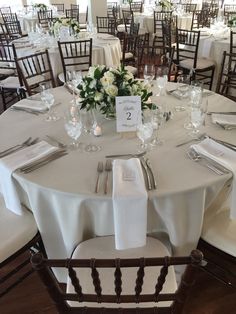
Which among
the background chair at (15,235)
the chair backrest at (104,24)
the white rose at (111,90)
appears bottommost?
the background chair at (15,235)

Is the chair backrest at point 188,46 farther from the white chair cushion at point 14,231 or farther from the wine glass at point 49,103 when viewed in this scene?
the white chair cushion at point 14,231

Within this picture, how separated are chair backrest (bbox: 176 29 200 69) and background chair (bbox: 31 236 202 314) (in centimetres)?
343

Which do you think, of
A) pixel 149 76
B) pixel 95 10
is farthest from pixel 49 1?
pixel 149 76

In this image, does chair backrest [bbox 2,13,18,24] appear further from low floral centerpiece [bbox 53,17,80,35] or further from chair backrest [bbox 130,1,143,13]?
low floral centerpiece [bbox 53,17,80,35]

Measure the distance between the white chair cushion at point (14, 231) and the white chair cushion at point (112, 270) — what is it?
28cm

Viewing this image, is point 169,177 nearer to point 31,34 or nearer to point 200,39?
point 200,39

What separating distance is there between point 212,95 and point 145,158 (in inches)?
40.5

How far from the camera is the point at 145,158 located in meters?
1.48

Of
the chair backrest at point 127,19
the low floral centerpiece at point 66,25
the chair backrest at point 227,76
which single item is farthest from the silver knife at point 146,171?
the chair backrest at point 127,19

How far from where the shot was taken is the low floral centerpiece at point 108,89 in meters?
1.68

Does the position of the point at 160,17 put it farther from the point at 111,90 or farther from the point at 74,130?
the point at 74,130

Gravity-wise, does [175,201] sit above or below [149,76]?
below

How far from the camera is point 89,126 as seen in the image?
70.9 inches

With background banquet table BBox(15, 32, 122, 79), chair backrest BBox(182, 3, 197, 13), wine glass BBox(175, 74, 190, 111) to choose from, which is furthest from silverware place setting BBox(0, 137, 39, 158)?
chair backrest BBox(182, 3, 197, 13)
